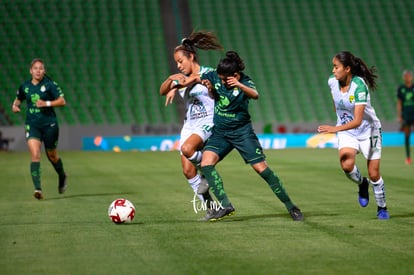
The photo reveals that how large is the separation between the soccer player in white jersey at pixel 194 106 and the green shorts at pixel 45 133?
345 cm

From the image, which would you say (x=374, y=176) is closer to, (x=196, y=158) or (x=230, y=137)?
(x=230, y=137)

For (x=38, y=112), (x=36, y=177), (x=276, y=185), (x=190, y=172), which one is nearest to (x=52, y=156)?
(x=36, y=177)

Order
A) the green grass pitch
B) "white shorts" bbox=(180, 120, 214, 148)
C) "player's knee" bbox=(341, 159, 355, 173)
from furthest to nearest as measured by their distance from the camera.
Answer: "white shorts" bbox=(180, 120, 214, 148), "player's knee" bbox=(341, 159, 355, 173), the green grass pitch

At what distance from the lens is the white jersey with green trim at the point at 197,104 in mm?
10055

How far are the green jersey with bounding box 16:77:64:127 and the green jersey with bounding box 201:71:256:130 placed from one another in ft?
13.8

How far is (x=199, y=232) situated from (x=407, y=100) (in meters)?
13.8

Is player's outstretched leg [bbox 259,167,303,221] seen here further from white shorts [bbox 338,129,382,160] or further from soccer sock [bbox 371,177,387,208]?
white shorts [bbox 338,129,382,160]

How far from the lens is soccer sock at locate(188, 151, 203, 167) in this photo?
9.99m

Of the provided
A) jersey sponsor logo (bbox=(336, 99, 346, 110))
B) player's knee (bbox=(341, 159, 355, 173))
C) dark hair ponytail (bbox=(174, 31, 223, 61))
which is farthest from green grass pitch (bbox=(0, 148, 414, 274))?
dark hair ponytail (bbox=(174, 31, 223, 61))

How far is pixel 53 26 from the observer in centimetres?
3372

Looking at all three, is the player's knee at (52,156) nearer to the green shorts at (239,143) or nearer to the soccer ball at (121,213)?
the soccer ball at (121,213)

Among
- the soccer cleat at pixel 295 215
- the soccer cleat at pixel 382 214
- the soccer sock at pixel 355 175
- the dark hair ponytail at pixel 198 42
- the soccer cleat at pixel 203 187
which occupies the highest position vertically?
the dark hair ponytail at pixel 198 42

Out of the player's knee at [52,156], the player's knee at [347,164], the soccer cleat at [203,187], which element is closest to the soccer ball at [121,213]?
the soccer cleat at [203,187]

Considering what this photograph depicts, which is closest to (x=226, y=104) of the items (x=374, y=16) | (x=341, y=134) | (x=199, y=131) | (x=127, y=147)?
(x=199, y=131)
